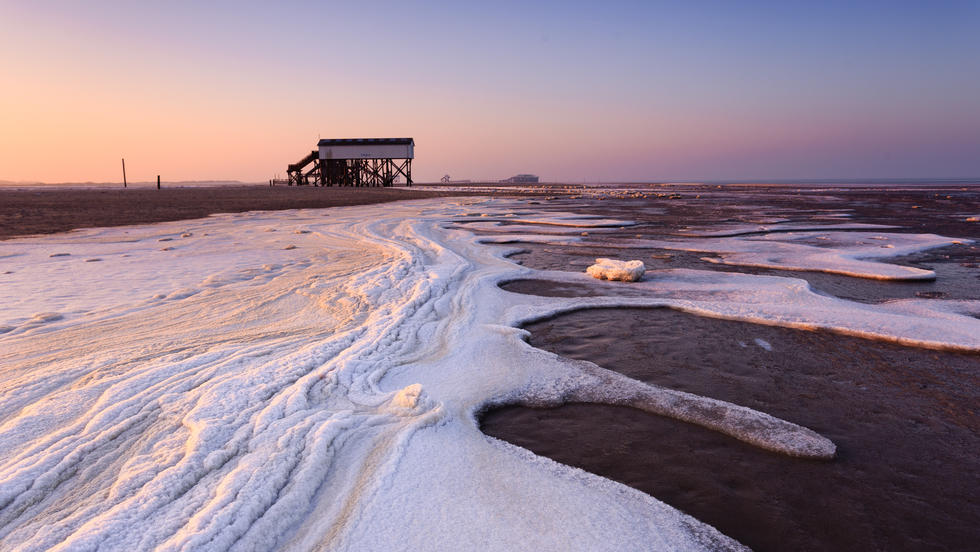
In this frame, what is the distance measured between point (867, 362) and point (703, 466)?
2.49m

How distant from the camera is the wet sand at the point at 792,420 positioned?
86.0 inches

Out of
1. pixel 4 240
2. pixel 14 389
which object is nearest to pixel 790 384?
pixel 14 389

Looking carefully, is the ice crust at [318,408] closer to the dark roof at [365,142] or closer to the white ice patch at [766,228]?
the white ice patch at [766,228]

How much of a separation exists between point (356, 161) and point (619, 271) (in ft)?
174

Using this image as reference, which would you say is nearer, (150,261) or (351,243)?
(150,261)

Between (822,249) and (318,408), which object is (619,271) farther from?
(822,249)

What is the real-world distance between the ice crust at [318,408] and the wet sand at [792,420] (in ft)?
0.63

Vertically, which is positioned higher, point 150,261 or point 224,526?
point 150,261

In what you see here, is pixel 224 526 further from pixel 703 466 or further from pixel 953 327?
pixel 953 327

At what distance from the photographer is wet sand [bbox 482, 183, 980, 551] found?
219cm

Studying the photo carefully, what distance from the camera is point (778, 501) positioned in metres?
2.32

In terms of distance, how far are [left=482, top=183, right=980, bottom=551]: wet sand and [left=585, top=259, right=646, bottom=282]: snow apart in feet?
5.22

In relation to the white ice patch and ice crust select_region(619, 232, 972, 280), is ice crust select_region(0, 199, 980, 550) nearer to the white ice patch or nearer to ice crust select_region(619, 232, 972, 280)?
ice crust select_region(619, 232, 972, 280)

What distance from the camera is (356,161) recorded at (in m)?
55.2
